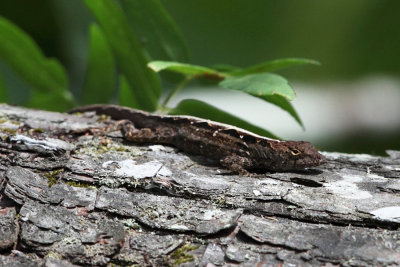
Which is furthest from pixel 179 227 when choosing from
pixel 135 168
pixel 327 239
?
pixel 327 239

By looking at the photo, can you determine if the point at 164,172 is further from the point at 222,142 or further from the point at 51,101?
the point at 51,101

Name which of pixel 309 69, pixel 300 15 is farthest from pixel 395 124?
pixel 300 15

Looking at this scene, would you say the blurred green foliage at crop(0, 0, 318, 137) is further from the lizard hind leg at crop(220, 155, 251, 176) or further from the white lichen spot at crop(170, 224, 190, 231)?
the white lichen spot at crop(170, 224, 190, 231)

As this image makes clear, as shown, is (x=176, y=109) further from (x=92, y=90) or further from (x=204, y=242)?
(x=204, y=242)

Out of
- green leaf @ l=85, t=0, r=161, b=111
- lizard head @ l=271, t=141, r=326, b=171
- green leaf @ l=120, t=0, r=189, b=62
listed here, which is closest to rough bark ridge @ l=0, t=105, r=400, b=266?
lizard head @ l=271, t=141, r=326, b=171

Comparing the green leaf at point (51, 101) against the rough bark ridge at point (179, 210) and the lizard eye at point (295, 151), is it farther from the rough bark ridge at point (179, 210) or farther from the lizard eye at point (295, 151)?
the lizard eye at point (295, 151)

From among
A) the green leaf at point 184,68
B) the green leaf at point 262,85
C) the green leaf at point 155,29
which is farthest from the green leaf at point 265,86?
the green leaf at point 155,29
